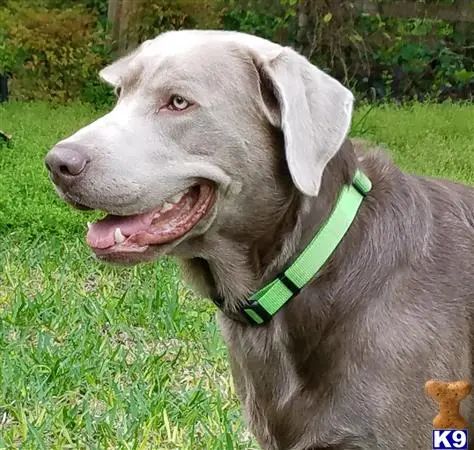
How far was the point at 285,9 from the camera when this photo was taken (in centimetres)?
1209

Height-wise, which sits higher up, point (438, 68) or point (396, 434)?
point (396, 434)

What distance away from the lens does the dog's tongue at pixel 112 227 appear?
8.07 ft

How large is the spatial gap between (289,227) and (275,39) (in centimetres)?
995

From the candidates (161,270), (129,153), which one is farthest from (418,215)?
(161,270)

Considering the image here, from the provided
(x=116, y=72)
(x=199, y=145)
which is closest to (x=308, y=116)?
(x=199, y=145)

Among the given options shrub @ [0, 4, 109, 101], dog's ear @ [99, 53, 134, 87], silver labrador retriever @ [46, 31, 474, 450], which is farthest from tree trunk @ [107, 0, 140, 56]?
silver labrador retriever @ [46, 31, 474, 450]

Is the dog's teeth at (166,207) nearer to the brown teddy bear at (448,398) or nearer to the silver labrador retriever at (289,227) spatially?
the silver labrador retriever at (289,227)

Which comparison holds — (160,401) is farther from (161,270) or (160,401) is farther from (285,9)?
(285,9)

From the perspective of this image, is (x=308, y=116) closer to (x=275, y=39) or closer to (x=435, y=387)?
(x=435, y=387)

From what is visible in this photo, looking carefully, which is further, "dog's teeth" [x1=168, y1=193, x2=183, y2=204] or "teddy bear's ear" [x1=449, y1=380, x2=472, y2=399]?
"dog's teeth" [x1=168, y1=193, x2=183, y2=204]

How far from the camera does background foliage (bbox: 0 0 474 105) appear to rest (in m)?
11.5

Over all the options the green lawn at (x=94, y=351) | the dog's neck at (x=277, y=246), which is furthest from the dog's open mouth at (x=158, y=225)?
the green lawn at (x=94, y=351)

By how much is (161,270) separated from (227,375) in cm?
112

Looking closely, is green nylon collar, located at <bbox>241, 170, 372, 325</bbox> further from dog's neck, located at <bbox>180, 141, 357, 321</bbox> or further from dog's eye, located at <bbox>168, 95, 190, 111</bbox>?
dog's eye, located at <bbox>168, 95, 190, 111</bbox>
